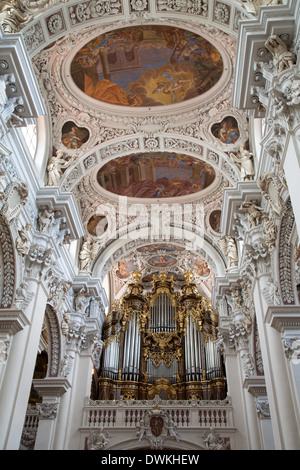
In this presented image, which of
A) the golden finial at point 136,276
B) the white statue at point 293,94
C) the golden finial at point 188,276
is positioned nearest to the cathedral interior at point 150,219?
the white statue at point 293,94

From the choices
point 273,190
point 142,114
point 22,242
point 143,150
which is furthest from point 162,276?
point 273,190

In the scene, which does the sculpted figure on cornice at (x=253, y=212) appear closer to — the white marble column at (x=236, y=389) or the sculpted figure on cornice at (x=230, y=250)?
the sculpted figure on cornice at (x=230, y=250)

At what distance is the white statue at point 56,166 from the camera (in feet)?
43.0

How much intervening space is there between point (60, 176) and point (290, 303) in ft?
24.7

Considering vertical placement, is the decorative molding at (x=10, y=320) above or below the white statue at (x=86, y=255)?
below

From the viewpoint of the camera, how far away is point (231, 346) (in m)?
15.7

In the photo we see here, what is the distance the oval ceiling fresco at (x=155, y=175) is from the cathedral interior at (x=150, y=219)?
0.07 metres

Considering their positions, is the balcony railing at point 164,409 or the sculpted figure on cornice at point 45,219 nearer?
the sculpted figure on cornice at point 45,219

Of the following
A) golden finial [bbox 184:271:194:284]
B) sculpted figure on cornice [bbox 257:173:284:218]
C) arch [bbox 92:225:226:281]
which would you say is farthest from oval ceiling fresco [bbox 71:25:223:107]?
golden finial [bbox 184:271:194:284]

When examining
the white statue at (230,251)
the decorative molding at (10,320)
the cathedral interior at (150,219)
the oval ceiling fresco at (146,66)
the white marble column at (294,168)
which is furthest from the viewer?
the white statue at (230,251)

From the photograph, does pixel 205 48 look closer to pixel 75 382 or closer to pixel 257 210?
pixel 257 210

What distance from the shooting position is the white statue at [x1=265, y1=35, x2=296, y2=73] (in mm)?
7863

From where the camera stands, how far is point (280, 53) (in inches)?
317

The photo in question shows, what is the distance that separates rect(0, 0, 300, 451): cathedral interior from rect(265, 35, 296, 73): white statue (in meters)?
0.04
